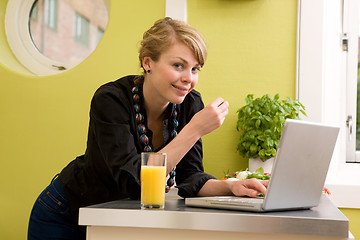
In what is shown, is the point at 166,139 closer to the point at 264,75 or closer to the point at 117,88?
the point at 117,88

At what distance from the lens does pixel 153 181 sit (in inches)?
47.1

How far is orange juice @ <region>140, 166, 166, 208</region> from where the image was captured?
1178 millimetres

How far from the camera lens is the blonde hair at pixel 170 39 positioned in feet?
5.09

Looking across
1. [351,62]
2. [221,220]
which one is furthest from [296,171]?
[351,62]

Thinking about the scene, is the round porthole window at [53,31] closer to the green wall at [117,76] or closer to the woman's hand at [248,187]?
the green wall at [117,76]

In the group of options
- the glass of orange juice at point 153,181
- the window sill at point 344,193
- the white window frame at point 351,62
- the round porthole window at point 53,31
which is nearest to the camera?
the glass of orange juice at point 153,181

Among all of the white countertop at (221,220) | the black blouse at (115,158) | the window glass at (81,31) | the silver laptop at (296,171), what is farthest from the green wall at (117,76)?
the white countertop at (221,220)

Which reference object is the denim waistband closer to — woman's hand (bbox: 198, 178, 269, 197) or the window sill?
woman's hand (bbox: 198, 178, 269, 197)

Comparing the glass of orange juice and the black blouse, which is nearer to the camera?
the glass of orange juice

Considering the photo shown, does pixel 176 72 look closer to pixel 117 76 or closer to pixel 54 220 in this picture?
pixel 54 220

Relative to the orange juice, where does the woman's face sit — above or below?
above

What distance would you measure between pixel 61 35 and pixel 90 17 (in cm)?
23

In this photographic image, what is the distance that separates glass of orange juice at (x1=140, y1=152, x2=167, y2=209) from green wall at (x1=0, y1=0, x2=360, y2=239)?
1.34m

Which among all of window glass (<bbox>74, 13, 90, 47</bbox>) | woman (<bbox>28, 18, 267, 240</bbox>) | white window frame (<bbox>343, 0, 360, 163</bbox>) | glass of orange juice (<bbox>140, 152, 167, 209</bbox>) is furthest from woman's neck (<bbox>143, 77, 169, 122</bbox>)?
window glass (<bbox>74, 13, 90, 47</bbox>)
